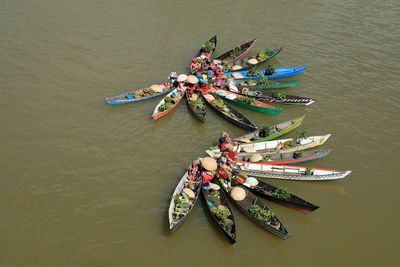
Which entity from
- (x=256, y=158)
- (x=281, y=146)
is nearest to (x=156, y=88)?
(x=256, y=158)

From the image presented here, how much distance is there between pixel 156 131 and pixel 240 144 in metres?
5.16

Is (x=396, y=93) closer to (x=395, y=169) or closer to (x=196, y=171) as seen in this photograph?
(x=395, y=169)

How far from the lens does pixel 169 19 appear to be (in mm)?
30891

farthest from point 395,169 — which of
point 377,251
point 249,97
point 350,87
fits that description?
point 249,97

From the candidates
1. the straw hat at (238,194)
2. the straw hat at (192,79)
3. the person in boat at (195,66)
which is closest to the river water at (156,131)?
the straw hat at (238,194)

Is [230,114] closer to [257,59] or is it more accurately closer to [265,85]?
[265,85]

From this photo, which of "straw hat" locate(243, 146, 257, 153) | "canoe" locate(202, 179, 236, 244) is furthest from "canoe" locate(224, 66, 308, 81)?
"canoe" locate(202, 179, 236, 244)

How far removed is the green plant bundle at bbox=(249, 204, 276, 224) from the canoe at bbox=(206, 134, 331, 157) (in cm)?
364

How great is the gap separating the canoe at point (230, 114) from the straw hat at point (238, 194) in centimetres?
478

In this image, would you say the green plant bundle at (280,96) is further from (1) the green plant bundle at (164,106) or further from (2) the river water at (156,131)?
(1) the green plant bundle at (164,106)

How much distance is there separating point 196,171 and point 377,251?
8992mm

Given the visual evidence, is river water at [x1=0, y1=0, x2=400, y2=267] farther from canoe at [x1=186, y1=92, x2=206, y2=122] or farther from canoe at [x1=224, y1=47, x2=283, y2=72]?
A: canoe at [x1=224, y1=47, x2=283, y2=72]

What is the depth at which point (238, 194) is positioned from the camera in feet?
52.7

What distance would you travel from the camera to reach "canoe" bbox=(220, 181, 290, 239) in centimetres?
1481
